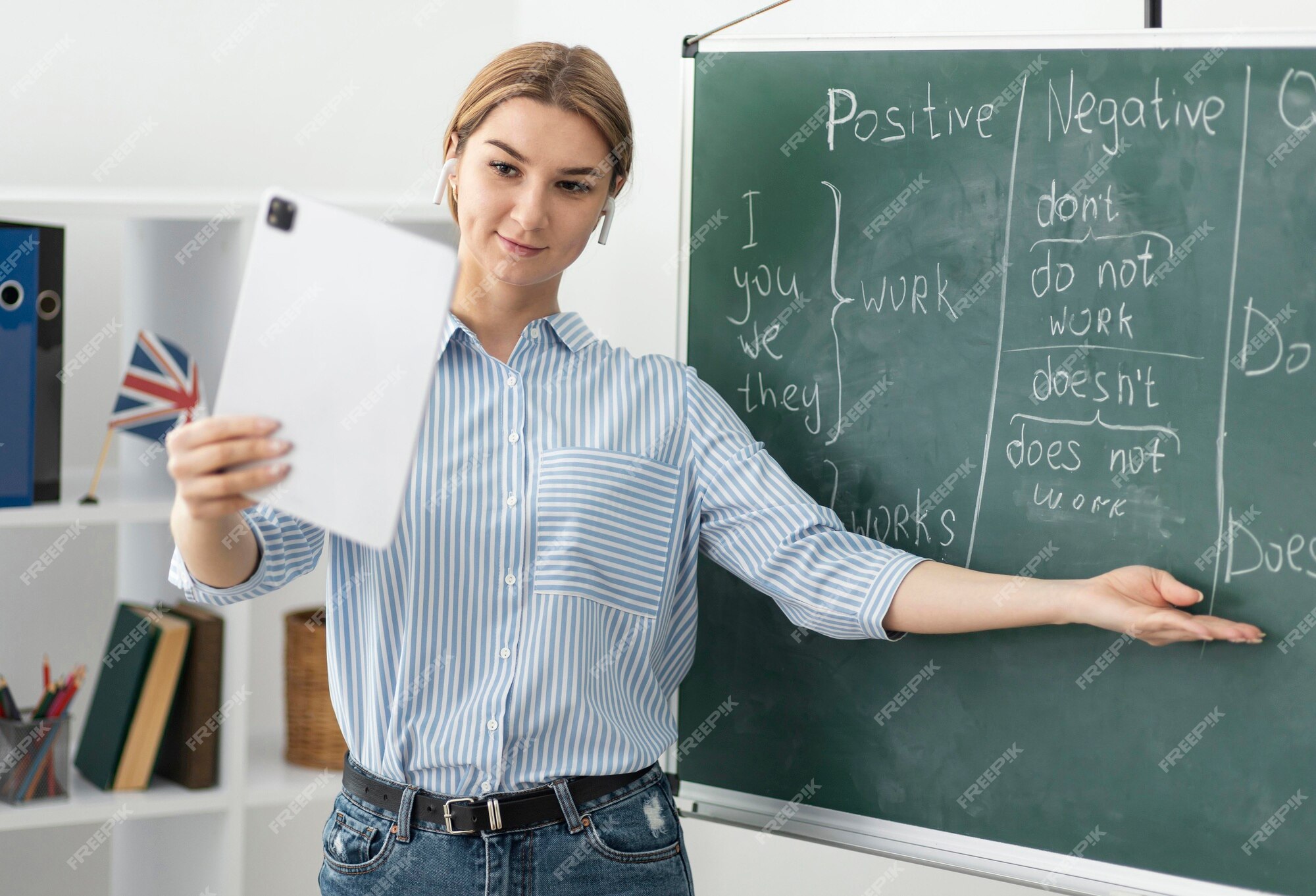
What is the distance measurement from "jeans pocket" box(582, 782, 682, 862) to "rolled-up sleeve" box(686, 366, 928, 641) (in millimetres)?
274

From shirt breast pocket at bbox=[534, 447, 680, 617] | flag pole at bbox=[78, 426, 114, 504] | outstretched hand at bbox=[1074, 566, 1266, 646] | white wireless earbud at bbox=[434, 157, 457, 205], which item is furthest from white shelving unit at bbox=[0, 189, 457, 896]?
outstretched hand at bbox=[1074, 566, 1266, 646]

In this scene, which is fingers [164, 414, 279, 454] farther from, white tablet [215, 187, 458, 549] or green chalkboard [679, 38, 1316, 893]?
green chalkboard [679, 38, 1316, 893]

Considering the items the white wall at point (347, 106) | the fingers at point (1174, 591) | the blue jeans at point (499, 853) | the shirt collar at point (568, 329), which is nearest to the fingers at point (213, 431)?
the shirt collar at point (568, 329)

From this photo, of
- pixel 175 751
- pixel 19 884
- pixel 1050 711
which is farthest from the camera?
pixel 19 884

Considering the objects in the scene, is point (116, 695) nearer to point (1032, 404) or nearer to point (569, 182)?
point (569, 182)

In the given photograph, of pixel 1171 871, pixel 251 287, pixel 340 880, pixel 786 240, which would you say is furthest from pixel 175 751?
pixel 1171 871

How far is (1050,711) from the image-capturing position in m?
1.39

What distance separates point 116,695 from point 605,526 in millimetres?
1054

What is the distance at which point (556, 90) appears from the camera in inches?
51.8

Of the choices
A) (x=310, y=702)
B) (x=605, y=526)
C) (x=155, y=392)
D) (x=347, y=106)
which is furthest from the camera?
(x=347, y=106)

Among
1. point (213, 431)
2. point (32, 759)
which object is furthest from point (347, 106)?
point (213, 431)

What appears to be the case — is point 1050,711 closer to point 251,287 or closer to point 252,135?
point 251,287

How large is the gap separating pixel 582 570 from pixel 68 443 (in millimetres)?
1291

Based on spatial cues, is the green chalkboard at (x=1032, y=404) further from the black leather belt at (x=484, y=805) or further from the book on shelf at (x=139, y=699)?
the book on shelf at (x=139, y=699)
